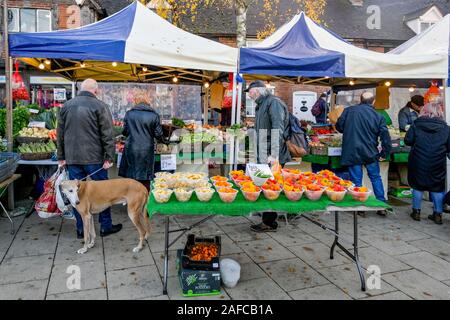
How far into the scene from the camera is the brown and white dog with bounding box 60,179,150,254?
14.1 feet

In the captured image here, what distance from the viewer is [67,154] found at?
15.0 feet

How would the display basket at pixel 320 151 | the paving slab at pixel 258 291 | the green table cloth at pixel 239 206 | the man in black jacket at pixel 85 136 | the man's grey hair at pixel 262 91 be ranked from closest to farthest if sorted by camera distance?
the green table cloth at pixel 239 206 < the paving slab at pixel 258 291 < the man in black jacket at pixel 85 136 < the man's grey hair at pixel 262 91 < the display basket at pixel 320 151

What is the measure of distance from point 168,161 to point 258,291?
310 cm

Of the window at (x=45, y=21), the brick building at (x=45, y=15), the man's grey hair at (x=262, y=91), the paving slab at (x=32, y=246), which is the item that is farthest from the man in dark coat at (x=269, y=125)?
the window at (x=45, y=21)

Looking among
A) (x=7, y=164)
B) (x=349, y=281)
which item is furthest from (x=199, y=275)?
(x=7, y=164)

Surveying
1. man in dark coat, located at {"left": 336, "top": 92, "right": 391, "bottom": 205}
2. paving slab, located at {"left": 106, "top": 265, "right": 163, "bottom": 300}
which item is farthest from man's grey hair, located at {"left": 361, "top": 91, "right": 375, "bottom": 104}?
paving slab, located at {"left": 106, "top": 265, "right": 163, "bottom": 300}

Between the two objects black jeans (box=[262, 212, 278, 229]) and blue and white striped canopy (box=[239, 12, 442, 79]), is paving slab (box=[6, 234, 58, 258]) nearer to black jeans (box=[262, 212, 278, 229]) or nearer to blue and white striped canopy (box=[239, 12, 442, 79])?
black jeans (box=[262, 212, 278, 229])

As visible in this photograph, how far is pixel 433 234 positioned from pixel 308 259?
2281 mm

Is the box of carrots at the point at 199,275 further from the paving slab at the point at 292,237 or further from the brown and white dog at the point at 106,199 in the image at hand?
the paving slab at the point at 292,237

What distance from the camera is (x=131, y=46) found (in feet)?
16.7

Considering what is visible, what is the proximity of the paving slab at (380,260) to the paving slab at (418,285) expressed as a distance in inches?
4.3

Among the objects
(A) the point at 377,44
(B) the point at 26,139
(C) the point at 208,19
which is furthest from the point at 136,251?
(A) the point at 377,44

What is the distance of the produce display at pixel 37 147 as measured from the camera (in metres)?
6.01

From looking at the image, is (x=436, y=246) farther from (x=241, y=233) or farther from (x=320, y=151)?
(x=241, y=233)
